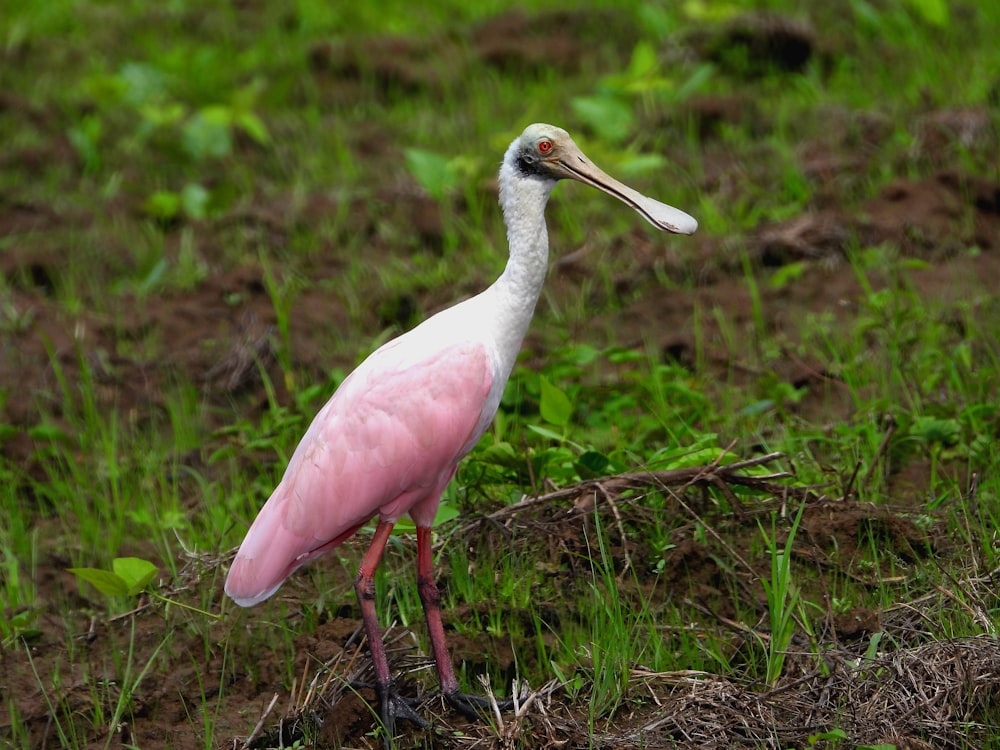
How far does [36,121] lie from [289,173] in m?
2.11

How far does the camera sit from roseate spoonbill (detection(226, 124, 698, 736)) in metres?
4.74

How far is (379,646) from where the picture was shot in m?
4.75

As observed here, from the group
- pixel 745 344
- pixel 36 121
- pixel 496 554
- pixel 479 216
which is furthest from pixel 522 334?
pixel 36 121

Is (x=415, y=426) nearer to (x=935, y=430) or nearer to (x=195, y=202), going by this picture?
(x=935, y=430)

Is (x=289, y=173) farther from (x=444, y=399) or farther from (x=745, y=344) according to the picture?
(x=444, y=399)

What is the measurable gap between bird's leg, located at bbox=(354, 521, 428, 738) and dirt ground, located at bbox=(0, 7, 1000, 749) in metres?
0.08

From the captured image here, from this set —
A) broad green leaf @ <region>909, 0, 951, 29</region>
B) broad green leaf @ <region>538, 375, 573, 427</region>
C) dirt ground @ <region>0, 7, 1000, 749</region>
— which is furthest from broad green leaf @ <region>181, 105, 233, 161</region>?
broad green leaf @ <region>538, 375, 573, 427</region>

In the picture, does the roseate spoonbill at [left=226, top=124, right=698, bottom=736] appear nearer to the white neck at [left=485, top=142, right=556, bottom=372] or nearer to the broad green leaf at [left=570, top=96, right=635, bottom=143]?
the white neck at [left=485, top=142, right=556, bottom=372]

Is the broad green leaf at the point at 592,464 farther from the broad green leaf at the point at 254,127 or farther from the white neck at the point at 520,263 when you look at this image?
the broad green leaf at the point at 254,127

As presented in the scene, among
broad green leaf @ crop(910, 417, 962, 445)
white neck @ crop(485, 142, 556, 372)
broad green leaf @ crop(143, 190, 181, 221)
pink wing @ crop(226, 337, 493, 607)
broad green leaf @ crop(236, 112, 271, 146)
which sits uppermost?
white neck @ crop(485, 142, 556, 372)

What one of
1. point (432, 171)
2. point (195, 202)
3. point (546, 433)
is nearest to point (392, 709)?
point (546, 433)

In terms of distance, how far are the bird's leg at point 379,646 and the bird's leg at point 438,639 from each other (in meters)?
0.13

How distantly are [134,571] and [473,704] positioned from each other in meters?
1.23

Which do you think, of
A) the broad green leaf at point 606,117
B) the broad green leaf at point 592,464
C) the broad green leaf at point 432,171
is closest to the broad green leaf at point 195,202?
the broad green leaf at point 432,171
